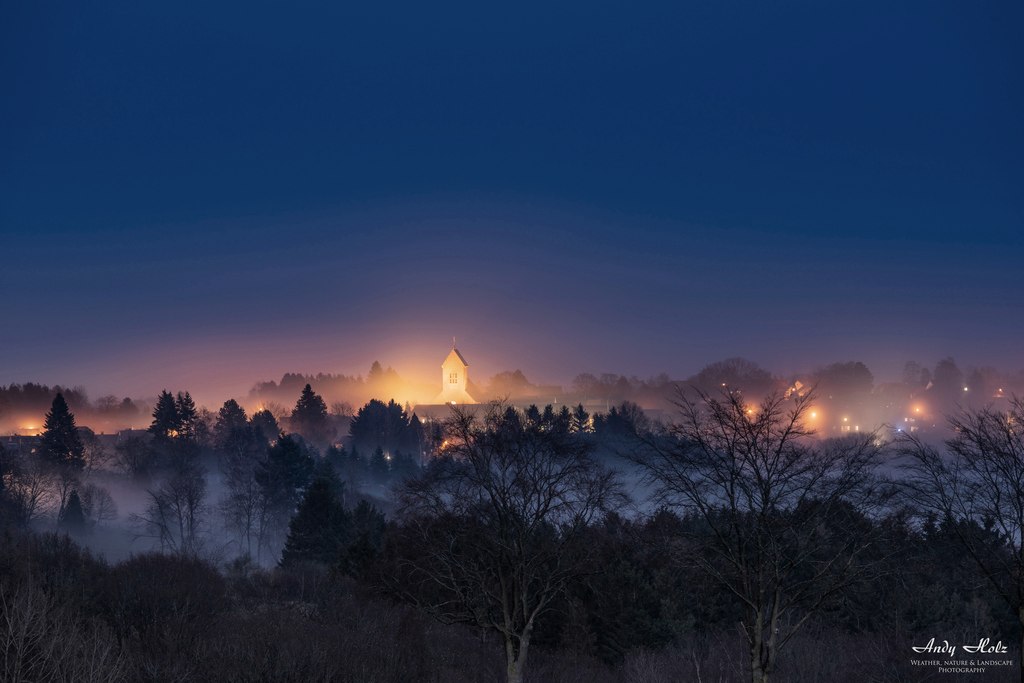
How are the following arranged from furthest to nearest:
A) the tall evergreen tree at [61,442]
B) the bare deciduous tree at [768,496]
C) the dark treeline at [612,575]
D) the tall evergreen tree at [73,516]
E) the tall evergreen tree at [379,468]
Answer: the tall evergreen tree at [379,468] < the tall evergreen tree at [61,442] < the tall evergreen tree at [73,516] < the dark treeline at [612,575] < the bare deciduous tree at [768,496]

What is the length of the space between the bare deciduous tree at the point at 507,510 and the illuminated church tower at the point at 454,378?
6680 inches

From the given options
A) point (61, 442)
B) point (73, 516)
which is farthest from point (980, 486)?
point (61, 442)

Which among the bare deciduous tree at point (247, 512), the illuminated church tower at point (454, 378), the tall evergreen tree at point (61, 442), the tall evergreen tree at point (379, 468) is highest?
the illuminated church tower at point (454, 378)

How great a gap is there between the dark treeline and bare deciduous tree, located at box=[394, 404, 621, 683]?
0.10 meters

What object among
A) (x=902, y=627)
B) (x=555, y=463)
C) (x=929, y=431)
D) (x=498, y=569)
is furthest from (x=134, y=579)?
(x=929, y=431)

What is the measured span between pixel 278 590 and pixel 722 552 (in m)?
26.2

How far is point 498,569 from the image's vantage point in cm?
2120

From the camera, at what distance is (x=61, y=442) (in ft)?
272

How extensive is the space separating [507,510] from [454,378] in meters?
174

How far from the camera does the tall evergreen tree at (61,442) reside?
81125 mm

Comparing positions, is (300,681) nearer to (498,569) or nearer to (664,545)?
(498,569)

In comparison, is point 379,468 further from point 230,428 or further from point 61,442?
point 61,442

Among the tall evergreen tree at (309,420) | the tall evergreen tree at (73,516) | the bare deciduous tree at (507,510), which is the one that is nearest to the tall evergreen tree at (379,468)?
the tall evergreen tree at (309,420)

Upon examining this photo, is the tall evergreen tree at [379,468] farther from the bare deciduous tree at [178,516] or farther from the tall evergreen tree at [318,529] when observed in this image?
the tall evergreen tree at [318,529]
